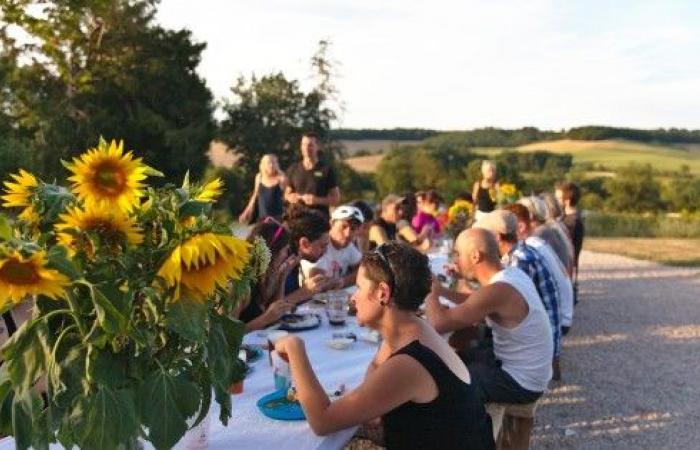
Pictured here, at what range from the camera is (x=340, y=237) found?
485 cm

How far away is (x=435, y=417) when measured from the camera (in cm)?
197

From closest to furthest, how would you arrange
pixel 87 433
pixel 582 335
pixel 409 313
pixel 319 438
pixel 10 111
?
pixel 87 433 < pixel 319 438 < pixel 409 313 < pixel 582 335 < pixel 10 111

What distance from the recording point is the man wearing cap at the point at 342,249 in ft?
15.4

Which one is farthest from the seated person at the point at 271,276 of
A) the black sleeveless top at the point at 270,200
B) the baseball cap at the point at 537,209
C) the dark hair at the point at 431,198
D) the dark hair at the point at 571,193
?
the dark hair at the point at 571,193

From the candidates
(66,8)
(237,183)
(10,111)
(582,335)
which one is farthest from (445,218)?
(10,111)

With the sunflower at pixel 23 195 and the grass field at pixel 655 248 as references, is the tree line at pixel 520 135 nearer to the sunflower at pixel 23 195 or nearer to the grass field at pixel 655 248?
the grass field at pixel 655 248

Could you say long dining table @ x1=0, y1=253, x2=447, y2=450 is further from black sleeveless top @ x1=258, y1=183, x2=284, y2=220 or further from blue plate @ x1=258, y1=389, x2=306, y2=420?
black sleeveless top @ x1=258, y1=183, x2=284, y2=220

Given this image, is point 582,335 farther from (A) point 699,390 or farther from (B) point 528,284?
(B) point 528,284

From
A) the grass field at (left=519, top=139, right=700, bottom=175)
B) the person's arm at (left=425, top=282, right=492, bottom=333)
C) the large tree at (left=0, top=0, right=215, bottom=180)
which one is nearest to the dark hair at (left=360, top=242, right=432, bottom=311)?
the person's arm at (left=425, top=282, right=492, bottom=333)

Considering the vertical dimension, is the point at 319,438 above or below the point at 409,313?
below

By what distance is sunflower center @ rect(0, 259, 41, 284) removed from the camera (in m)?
1.06

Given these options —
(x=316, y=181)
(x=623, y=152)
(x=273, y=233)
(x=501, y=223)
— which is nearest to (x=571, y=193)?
(x=316, y=181)

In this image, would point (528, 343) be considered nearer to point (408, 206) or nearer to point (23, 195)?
point (23, 195)

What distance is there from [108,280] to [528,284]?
7.86 ft
